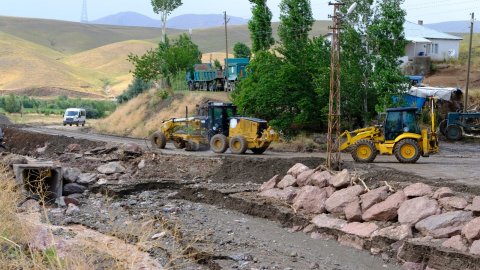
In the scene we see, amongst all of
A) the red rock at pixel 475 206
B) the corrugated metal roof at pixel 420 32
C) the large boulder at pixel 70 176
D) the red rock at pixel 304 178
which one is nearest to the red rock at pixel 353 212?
the red rock at pixel 475 206

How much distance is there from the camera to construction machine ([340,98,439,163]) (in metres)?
28.9

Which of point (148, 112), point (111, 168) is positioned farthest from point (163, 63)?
point (111, 168)

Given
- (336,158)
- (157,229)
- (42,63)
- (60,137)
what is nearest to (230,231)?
(157,229)

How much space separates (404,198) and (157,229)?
7.18 m

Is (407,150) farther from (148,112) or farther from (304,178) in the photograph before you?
(148,112)

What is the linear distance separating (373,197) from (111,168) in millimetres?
15533

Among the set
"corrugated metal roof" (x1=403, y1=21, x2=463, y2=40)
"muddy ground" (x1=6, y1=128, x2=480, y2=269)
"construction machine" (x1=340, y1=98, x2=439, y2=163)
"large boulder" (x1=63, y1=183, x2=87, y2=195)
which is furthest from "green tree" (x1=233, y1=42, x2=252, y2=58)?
"large boulder" (x1=63, y1=183, x2=87, y2=195)

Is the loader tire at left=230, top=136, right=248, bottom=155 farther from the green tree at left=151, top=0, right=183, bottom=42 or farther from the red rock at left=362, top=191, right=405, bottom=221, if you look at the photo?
the green tree at left=151, top=0, right=183, bottom=42

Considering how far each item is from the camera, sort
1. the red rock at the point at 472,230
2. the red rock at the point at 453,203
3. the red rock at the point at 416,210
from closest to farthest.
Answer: the red rock at the point at 472,230 → the red rock at the point at 453,203 → the red rock at the point at 416,210

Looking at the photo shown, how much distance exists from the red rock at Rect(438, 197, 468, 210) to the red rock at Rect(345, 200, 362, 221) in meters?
2.42

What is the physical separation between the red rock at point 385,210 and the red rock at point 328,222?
762mm

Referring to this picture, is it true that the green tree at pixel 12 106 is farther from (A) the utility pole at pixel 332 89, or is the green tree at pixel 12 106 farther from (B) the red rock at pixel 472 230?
(B) the red rock at pixel 472 230

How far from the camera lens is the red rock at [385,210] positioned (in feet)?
66.8

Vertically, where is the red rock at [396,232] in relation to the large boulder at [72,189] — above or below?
above
